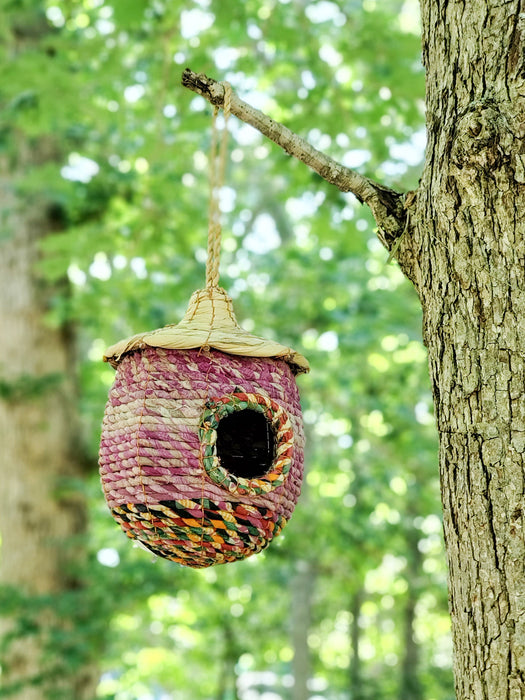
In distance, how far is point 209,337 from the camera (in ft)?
5.30

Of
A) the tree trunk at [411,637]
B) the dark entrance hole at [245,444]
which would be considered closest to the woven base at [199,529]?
the dark entrance hole at [245,444]

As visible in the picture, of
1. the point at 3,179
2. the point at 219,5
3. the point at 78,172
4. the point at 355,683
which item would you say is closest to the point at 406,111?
the point at 219,5

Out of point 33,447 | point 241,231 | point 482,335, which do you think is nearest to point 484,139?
point 482,335

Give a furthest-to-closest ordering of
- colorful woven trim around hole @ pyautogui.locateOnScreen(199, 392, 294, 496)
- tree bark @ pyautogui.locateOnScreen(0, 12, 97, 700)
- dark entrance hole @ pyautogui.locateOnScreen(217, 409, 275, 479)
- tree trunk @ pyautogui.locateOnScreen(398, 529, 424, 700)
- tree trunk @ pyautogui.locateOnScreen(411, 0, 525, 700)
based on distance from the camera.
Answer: tree trunk @ pyautogui.locateOnScreen(398, 529, 424, 700), tree bark @ pyautogui.locateOnScreen(0, 12, 97, 700), dark entrance hole @ pyautogui.locateOnScreen(217, 409, 275, 479), colorful woven trim around hole @ pyautogui.locateOnScreen(199, 392, 294, 496), tree trunk @ pyautogui.locateOnScreen(411, 0, 525, 700)

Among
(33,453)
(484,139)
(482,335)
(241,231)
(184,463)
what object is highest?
(241,231)

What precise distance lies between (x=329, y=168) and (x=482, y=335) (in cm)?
47

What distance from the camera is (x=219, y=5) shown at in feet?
13.0

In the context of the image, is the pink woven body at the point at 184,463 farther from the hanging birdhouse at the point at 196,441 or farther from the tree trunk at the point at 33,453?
the tree trunk at the point at 33,453

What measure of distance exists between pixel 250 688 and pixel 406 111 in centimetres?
950

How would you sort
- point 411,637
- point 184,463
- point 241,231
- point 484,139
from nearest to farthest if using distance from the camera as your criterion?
point 484,139
point 184,463
point 241,231
point 411,637

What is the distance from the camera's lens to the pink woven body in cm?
157

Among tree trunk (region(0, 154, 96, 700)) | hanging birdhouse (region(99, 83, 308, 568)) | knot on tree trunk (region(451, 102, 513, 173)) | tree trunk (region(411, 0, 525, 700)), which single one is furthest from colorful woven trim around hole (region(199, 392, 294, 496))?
tree trunk (region(0, 154, 96, 700))

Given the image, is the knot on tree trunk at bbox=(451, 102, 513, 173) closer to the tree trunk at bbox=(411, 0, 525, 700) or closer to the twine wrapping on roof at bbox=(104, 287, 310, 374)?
the tree trunk at bbox=(411, 0, 525, 700)

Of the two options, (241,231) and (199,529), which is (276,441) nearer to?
(199,529)
